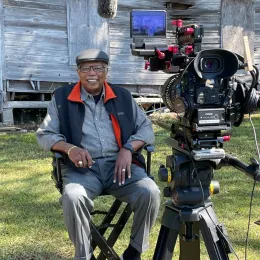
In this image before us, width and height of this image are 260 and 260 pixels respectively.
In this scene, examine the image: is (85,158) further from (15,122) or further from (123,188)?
(15,122)

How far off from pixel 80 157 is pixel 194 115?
767 mm

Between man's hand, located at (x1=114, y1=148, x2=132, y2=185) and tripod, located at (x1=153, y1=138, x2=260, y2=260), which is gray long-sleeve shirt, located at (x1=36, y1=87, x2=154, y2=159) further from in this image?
tripod, located at (x1=153, y1=138, x2=260, y2=260)

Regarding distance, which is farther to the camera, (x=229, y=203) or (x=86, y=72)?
(x=229, y=203)

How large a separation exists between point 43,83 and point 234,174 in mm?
5443

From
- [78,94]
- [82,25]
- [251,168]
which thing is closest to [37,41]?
[82,25]

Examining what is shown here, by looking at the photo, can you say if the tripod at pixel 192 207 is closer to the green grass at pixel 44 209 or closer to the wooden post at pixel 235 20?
the green grass at pixel 44 209

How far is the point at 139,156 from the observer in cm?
321

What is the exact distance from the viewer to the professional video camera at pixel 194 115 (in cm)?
240

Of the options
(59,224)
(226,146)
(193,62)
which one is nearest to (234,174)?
(226,146)

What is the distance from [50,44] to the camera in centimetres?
979

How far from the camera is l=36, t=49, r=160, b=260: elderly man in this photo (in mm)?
2824

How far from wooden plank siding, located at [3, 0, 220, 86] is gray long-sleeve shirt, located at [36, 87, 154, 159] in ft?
20.7

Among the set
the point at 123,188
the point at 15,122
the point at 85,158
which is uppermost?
the point at 85,158

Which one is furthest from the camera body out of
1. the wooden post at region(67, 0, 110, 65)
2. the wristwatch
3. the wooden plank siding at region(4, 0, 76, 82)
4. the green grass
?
the wooden post at region(67, 0, 110, 65)
